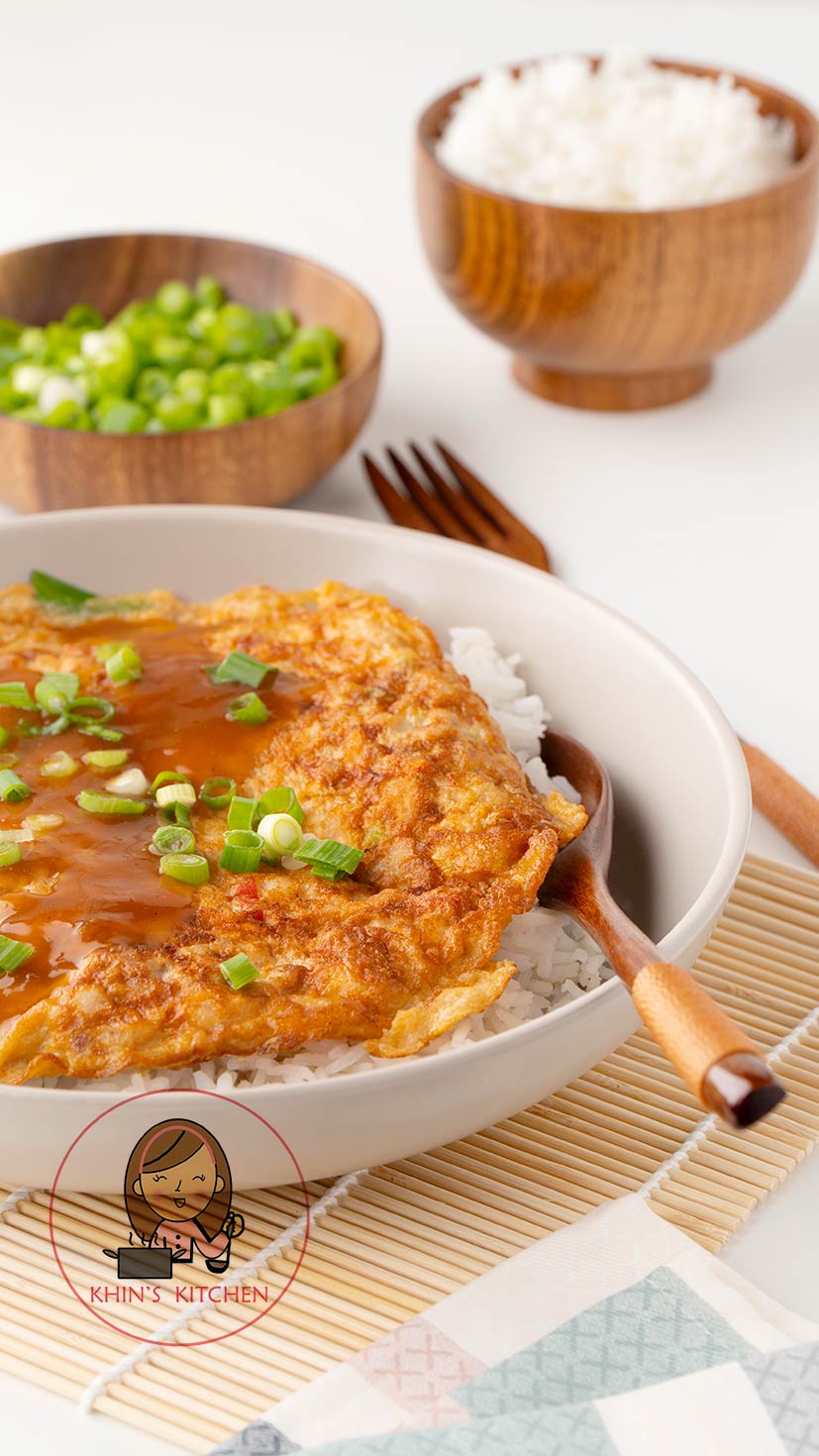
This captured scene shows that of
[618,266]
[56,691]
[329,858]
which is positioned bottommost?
[56,691]

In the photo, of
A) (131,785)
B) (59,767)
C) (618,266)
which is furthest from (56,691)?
(618,266)

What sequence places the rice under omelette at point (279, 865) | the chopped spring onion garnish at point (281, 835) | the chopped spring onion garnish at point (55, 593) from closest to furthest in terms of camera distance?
the rice under omelette at point (279, 865), the chopped spring onion garnish at point (281, 835), the chopped spring onion garnish at point (55, 593)

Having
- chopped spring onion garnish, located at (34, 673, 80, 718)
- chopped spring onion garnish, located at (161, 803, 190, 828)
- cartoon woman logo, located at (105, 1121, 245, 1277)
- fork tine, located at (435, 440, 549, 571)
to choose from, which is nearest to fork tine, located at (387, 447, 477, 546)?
fork tine, located at (435, 440, 549, 571)

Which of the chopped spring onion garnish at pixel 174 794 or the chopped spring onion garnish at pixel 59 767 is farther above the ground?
the chopped spring onion garnish at pixel 174 794

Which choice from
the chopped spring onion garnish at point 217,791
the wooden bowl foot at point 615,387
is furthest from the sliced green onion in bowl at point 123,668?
the wooden bowl foot at point 615,387

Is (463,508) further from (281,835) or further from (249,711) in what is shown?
(281,835)

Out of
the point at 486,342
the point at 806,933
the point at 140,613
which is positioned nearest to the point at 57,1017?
the point at 140,613

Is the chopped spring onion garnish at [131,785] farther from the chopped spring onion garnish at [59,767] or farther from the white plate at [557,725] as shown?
the white plate at [557,725]
